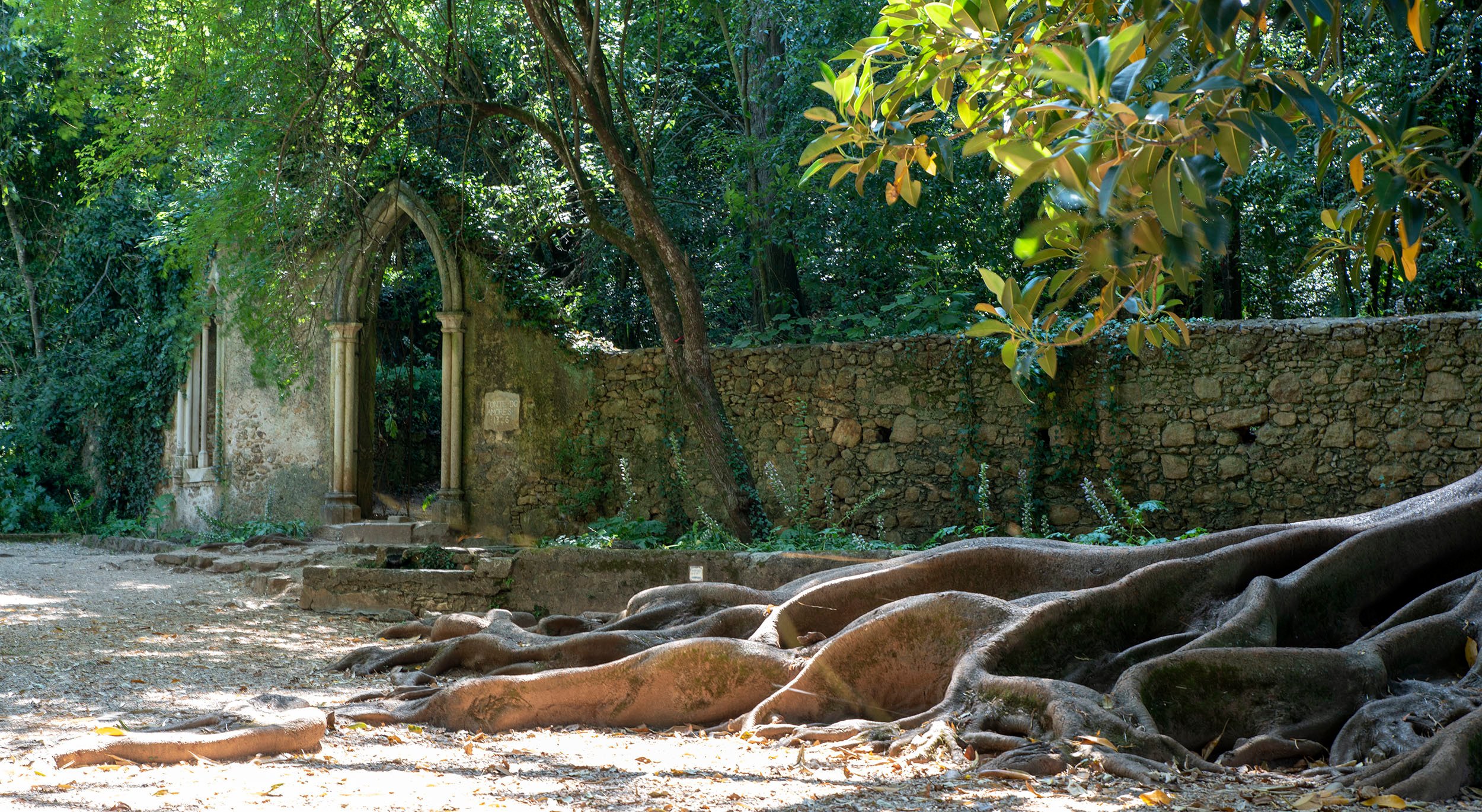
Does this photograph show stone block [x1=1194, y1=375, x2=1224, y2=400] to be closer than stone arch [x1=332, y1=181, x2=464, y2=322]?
Yes

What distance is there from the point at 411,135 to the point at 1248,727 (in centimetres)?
1055

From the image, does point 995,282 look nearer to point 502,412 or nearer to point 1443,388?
point 1443,388

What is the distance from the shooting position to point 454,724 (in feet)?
13.3

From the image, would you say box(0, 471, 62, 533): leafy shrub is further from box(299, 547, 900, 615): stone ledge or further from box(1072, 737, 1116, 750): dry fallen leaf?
box(1072, 737, 1116, 750): dry fallen leaf

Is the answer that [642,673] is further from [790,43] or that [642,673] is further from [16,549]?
[16,549]

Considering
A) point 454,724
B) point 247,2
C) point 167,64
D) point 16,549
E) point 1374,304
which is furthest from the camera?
point 16,549

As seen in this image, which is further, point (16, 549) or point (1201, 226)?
point (16, 549)

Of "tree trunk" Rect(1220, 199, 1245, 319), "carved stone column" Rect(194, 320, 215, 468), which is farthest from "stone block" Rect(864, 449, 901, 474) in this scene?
"carved stone column" Rect(194, 320, 215, 468)

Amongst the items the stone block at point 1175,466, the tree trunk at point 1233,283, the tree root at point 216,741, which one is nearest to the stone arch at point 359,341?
the stone block at point 1175,466

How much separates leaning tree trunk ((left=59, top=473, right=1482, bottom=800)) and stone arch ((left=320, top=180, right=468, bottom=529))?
6307 millimetres

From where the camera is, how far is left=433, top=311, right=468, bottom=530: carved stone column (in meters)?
11.2

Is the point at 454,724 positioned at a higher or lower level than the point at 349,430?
lower

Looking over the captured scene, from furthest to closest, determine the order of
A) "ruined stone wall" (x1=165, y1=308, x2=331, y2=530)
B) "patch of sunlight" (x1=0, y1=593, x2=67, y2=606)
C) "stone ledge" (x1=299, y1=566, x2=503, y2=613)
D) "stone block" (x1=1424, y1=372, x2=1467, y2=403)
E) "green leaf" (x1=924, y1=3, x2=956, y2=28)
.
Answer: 1. "ruined stone wall" (x1=165, y1=308, x2=331, y2=530)
2. "stone block" (x1=1424, y1=372, x2=1467, y2=403)
3. "stone ledge" (x1=299, y1=566, x2=503, y2=613)
4. "patch of sunlight" (x1=0, y1=593, x2=67, y2=606)
5. "green leaf" (x1=924, y1=3, x2=956, y2=28)

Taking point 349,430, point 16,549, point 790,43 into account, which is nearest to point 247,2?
point 349,430
